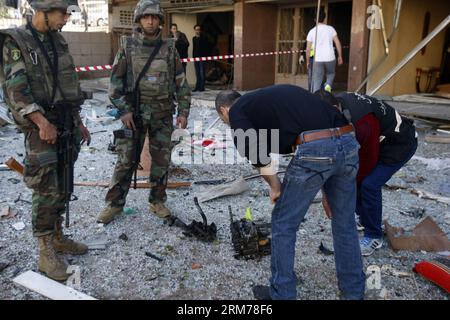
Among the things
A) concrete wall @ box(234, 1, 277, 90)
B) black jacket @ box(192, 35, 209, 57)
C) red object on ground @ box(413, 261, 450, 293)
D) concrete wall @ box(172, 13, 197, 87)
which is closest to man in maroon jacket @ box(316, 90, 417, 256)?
red object on ground @ box(413, 261, 450, 293)

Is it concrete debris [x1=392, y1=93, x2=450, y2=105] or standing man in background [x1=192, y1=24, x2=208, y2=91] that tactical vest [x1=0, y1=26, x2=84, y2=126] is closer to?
concrete debris [x1=392, y1=93, x2=450, y2=105]

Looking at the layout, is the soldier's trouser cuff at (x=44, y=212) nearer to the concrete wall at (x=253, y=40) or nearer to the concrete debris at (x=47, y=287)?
the concrete debris at (x=47, y=287)

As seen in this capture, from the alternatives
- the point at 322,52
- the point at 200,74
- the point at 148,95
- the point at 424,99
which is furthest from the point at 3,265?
the point at 200,74

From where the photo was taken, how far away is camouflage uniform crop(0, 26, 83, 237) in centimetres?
273

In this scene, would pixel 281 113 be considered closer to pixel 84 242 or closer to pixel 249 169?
pixel 84 242

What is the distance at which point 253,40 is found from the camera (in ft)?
36.3

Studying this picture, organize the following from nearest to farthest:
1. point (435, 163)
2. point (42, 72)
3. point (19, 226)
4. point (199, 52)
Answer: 1. point (42, 72)
2. point (19, 226)
3. point (435, 163)
4. point (199, 52)

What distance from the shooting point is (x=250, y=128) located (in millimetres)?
2283

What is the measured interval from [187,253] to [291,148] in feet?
4.50

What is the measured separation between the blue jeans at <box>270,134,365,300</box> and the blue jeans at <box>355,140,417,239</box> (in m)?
0.65

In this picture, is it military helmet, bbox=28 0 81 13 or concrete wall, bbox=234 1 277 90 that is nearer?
military helmet, bbox=28 0 81 13

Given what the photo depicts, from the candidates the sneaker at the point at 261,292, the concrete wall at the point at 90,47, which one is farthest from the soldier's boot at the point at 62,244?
the concrete wall at the point at 90,47

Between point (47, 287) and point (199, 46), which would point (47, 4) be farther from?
point (199, 46)

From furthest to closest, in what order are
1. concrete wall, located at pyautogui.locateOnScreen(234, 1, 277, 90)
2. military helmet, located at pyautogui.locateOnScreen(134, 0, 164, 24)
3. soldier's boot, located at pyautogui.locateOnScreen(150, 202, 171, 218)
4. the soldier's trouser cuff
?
concrete wall, located at pyautogui.locateOnScreen(234, 1, 277, 90)
soldier's boot, located at pyautogui.locateOnScreen(150, 202, 171, 218)
military helmet, located at pyautogui.locateOnScreen(134, 0, 164, 24)
the soldier's trouser cuff
